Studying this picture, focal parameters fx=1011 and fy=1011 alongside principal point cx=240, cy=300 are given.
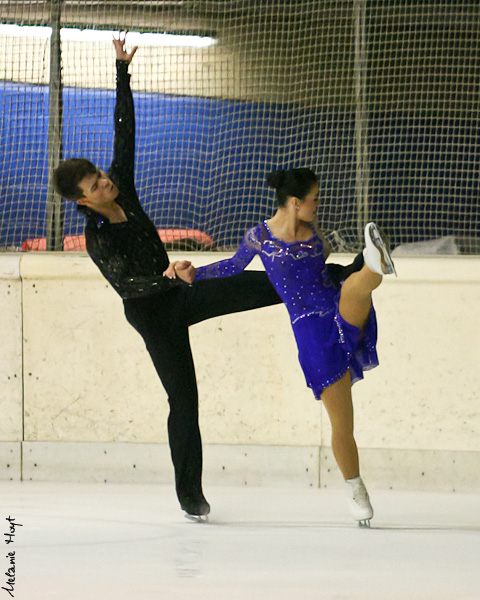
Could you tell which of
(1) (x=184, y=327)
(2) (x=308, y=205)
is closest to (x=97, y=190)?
(1) (x=184, y=327)

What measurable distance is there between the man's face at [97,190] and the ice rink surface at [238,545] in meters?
1.30

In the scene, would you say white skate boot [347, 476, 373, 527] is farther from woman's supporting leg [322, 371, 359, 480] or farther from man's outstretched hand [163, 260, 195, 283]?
man's outstretched hand [163, 260, 195, 283]

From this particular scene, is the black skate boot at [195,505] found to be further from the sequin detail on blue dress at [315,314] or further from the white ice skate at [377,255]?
the white ice skate at [377,255]

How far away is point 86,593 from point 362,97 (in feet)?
10.4

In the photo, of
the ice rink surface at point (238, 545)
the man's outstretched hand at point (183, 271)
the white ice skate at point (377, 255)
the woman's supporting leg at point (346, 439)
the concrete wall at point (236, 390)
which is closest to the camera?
the ice rink surface at point (238, 545)

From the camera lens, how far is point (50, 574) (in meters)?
3.24

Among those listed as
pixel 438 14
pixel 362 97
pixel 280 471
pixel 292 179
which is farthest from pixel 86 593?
pixel 438 14

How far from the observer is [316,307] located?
397 centimetres

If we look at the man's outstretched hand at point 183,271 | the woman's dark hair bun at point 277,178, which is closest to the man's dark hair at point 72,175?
the man's outstretched hand at point 183,271

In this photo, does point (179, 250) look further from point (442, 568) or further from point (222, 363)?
point (442, 568)

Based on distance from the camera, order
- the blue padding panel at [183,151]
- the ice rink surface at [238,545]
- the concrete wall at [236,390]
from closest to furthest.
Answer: the ice rink surface at [238,545] < the concrete wall at [236,390] < the blue padding panel at [183,151]

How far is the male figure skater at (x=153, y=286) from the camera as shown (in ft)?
13.3

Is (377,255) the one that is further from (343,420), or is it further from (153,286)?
(153,286)

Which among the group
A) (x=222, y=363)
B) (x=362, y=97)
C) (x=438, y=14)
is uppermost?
(x=438, y=14)
